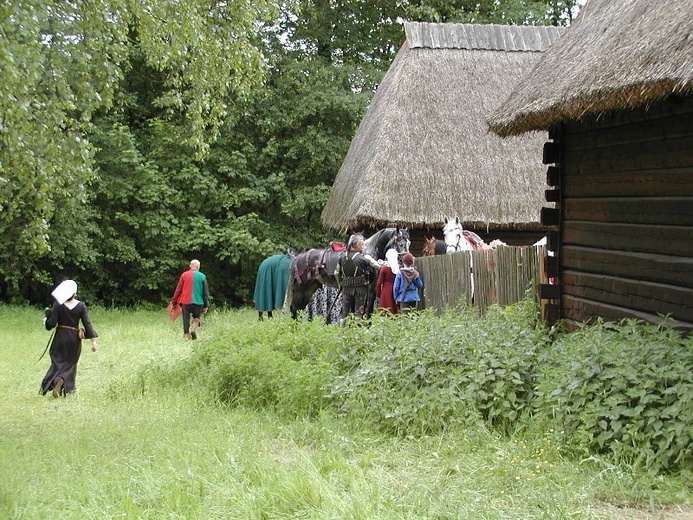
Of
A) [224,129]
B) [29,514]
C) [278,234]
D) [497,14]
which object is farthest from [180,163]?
[29,514]

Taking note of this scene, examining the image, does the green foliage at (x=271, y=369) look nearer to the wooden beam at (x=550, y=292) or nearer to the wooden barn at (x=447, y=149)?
the wooden beam at (x=550, y=292)

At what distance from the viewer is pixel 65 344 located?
35.2 feet

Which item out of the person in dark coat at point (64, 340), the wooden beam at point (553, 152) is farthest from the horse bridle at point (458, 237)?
the person in dark coat at point (64, 340)

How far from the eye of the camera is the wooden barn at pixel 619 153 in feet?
23.3

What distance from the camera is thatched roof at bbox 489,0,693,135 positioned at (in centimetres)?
673

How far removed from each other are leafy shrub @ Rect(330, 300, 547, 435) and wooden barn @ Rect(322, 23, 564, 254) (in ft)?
26.7

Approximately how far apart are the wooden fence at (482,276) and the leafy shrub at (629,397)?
10.1 ft

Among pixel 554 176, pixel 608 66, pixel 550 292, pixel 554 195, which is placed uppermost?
pixel 608 66

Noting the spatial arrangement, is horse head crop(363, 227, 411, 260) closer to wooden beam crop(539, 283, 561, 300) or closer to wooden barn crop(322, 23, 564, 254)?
wooden barn crop(322, 23, 564, 254)

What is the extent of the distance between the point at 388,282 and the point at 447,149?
5698 millimetres

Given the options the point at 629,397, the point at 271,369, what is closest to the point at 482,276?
the point at 271,369

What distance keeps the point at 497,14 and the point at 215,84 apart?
20221 mm

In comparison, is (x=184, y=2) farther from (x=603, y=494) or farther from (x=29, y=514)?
(x=603, y=494)

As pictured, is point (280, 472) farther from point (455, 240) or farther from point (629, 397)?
point (455, 240)
